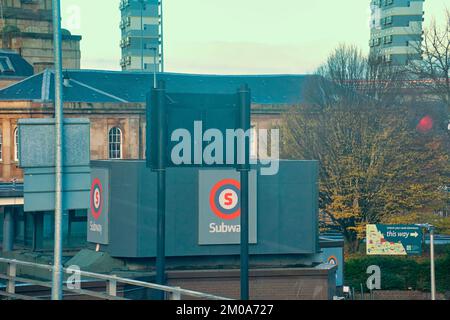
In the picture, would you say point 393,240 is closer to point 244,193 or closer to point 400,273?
point 400,273

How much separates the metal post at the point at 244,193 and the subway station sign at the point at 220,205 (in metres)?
4.17

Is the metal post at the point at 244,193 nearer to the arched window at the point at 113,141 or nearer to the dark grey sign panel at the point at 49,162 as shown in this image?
the dark grey sign panel at the point at 49,162

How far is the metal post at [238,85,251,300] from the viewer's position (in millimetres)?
20562

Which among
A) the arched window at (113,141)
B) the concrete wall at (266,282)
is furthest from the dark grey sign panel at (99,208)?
the arched window at (113,141)

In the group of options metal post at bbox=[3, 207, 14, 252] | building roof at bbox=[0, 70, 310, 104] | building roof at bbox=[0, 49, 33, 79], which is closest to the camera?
metal post at bbox=[3, 207, 14, 252]

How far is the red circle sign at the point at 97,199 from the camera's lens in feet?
84.5

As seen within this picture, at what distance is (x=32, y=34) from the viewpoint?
9275 centimetres

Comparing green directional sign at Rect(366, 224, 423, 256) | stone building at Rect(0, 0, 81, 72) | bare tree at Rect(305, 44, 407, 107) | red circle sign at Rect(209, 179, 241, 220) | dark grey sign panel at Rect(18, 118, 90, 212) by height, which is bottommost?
green directional sign at Rect(366, 224, 423, 256)

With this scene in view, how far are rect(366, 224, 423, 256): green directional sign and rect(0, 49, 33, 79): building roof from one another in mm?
46867

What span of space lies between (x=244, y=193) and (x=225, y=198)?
4.68 m

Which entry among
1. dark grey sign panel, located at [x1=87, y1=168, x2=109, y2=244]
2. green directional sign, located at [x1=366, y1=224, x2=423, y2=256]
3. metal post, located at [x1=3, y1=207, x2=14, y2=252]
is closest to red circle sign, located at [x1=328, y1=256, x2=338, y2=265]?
green directional sign, located at [x1=366, y1=224, x2=423, y2=256]

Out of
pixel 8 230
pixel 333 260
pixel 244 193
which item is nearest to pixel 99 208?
pixel 244 193

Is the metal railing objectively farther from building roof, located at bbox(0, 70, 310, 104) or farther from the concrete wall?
building roof, located at bbox(0, 70, 310, 104)

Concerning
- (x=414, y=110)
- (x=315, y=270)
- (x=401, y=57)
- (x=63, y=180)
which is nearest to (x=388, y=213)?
(x=414, y=110)
